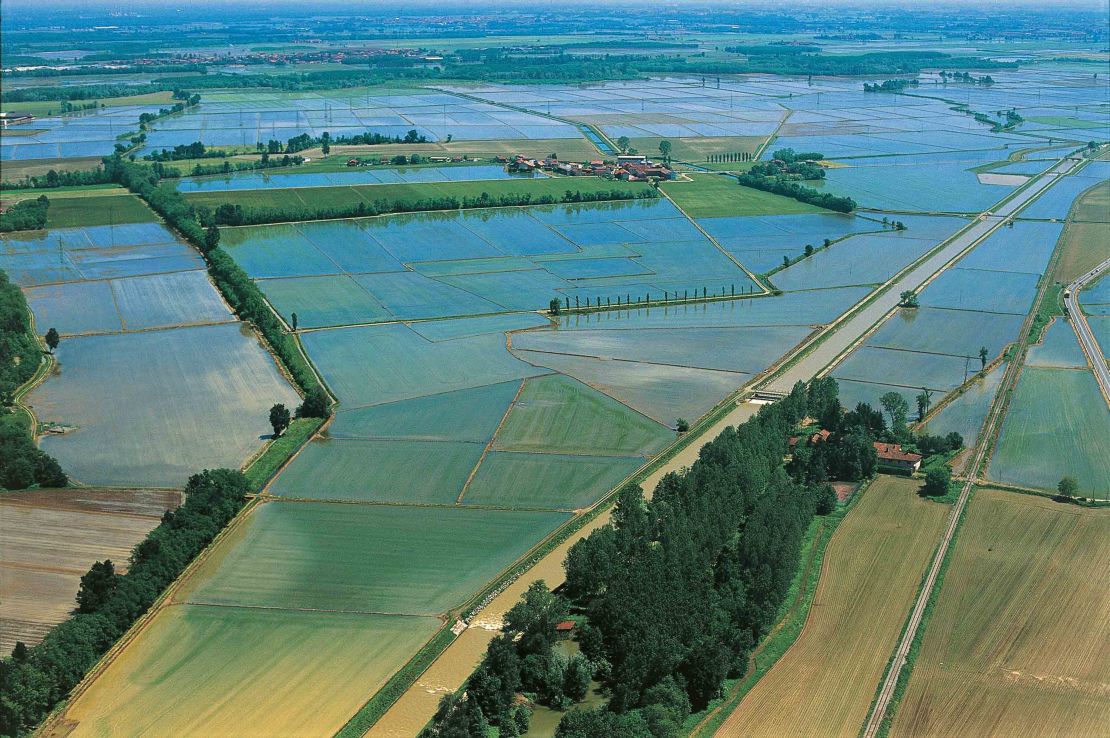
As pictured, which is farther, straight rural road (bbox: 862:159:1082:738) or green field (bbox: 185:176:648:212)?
green field (bbox: 185:176:648:212)

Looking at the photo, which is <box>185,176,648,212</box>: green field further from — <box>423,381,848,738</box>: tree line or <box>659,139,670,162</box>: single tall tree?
<box>423,381,848,738</box>: tree line

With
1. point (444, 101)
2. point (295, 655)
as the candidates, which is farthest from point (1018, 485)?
point (444, 101)

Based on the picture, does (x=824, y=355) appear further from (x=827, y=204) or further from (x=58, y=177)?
(x=58, y=177)

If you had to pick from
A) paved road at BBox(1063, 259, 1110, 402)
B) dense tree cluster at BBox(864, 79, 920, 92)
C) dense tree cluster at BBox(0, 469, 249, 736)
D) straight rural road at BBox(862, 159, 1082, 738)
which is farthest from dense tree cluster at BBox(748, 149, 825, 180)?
dense tree cluster at BBox(0, 469, 249, 736)

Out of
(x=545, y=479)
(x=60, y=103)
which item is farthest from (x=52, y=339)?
(x=60, y=103)

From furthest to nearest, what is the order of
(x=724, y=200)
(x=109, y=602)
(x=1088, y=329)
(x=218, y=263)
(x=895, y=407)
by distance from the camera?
(x=724, y=200) → (x=218, y=263) → (x=1088, y=329) → (x=895, y=407) → (x=109, y=602)

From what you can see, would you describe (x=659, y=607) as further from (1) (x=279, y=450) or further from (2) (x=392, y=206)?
(2) (x=392, y=206)

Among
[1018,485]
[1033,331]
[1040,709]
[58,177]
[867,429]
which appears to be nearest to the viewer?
[1040,709]
